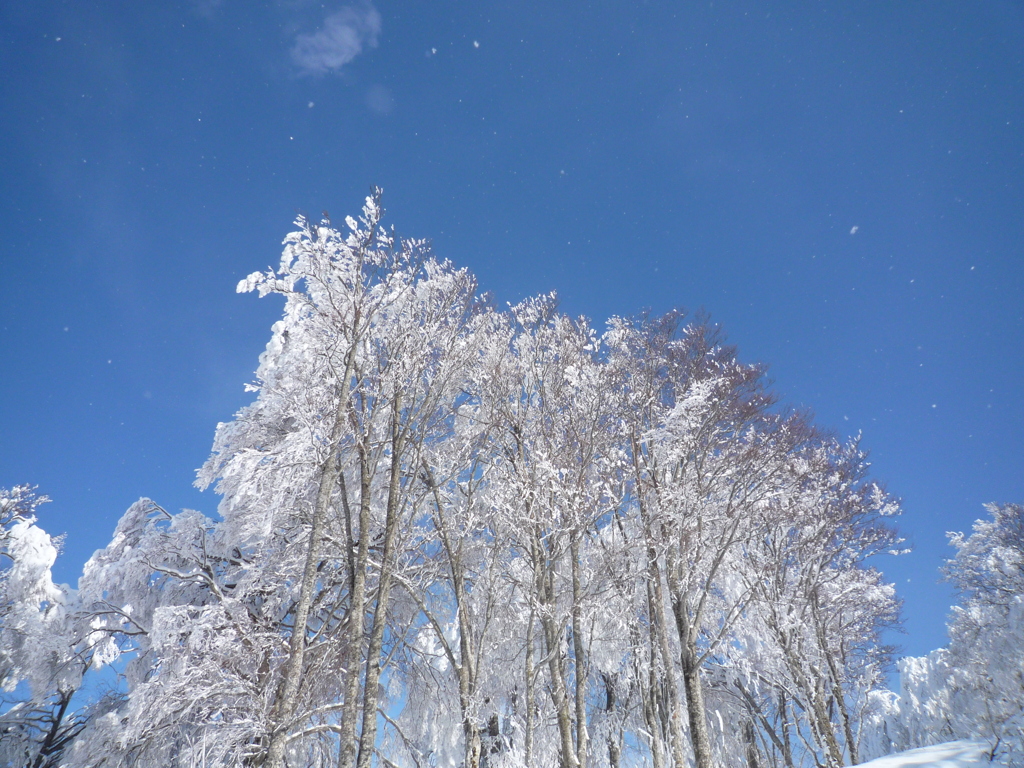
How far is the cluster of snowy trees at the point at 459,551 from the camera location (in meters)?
7.76

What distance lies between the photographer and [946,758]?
2996mm

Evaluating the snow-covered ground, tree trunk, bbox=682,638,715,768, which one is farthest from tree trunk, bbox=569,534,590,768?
the snow-covered ground

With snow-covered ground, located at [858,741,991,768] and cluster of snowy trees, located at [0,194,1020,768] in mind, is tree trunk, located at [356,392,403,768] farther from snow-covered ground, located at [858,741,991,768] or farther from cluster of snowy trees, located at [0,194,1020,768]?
snow-covered ground, located at [858,741,991,768]

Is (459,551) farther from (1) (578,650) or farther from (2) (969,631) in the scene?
(2) (969,631)

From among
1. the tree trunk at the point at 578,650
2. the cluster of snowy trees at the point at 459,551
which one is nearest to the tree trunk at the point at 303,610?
the cluster of snowy trees at the point at 459,551

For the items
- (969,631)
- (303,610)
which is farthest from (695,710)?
(969,631)

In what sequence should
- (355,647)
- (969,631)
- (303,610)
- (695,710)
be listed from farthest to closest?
(969,631) < (695,710) < (355,647) < (303,610)

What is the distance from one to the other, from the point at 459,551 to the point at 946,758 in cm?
Result: 670

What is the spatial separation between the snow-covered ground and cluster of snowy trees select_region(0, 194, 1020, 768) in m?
4.12

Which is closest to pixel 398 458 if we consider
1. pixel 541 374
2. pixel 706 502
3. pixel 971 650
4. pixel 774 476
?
pixel 541 374

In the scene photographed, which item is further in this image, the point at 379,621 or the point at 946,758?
the point at 379,621

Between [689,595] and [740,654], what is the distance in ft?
5.23

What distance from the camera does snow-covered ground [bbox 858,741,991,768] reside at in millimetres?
2836

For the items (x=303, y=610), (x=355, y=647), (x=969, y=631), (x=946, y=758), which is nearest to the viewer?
(x=946, y=758)
